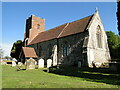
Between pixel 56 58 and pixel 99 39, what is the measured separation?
919cm

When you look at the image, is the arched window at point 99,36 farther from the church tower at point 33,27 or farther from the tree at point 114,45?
the church tower at point 33,27

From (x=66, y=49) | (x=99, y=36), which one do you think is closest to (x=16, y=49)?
(x=66, y=49)

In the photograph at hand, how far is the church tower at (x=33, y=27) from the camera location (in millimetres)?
38334

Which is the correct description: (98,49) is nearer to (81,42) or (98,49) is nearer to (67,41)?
(81,42)

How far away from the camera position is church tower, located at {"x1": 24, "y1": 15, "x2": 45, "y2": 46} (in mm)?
38334

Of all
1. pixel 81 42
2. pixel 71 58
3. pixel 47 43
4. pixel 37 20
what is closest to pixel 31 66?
pixel 71 58

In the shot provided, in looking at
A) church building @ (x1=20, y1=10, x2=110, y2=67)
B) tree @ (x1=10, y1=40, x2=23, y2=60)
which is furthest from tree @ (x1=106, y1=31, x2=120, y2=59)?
tree @ (x1=10, y1=40, x2=23, y2=60)

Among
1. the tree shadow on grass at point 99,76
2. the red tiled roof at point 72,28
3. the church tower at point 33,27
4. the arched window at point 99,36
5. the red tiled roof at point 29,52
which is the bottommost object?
the tree shadow on grass at point 99,76

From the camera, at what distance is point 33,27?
3906 centimetres

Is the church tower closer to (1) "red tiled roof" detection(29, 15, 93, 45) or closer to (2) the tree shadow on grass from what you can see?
(1) "red tiled roof" detection(29, 15, 93, 45)

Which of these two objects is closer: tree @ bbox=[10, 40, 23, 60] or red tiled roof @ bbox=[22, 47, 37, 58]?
red tiled roof @ bbox=[22, 47, 37, 58]

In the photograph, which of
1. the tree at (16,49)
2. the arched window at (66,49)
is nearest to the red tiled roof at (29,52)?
the arched window at (66,49)

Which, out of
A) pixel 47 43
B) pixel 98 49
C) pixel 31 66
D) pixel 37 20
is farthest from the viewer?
pixel 37 20

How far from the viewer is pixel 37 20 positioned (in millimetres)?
40312
